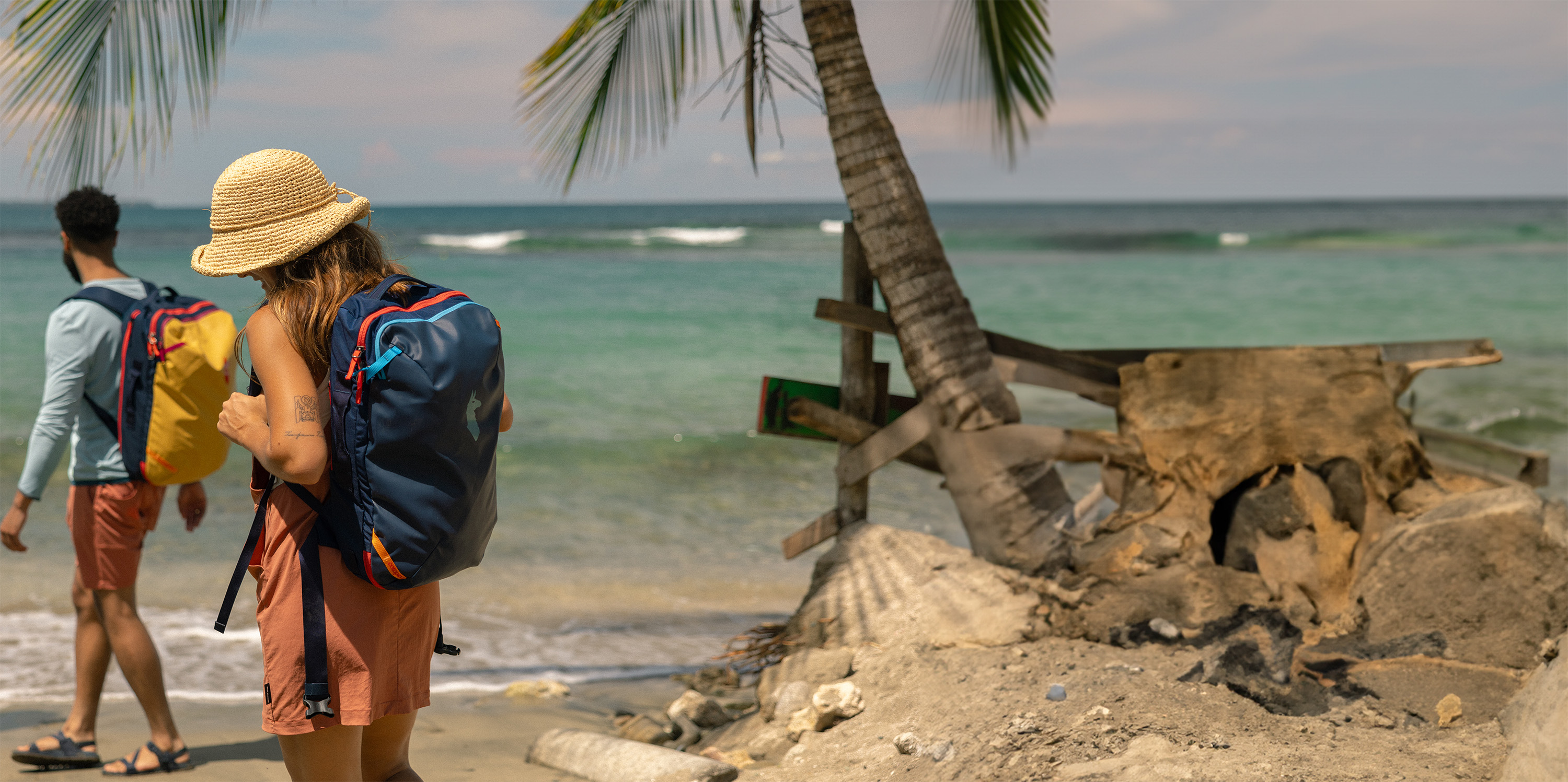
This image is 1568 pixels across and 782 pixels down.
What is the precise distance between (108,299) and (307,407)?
227cm

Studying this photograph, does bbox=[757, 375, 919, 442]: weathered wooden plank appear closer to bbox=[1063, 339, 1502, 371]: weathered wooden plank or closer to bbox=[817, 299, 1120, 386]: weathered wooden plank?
bbox=[817, 299, 1120, 386]: weathered wooden plank

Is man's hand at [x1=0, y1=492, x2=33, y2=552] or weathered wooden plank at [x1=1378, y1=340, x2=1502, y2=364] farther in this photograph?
weathered wooden plank at [x1=1378, y1=340, x2=1502, y2=364]

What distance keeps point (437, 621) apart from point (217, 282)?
26339 millimetres

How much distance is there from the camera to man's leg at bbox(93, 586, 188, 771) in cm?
346

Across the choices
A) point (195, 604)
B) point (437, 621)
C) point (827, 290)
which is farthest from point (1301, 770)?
point (827, 290)

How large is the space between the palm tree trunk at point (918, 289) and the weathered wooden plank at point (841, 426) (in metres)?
0.28

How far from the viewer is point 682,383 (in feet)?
45.1

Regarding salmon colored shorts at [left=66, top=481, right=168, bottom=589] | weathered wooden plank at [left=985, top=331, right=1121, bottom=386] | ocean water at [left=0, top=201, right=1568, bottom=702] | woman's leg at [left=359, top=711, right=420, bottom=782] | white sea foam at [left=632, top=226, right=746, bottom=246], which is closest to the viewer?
woman's leg at [left=359, top=711, right=420, bottom=782]

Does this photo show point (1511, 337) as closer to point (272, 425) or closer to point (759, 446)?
point (759, 446)

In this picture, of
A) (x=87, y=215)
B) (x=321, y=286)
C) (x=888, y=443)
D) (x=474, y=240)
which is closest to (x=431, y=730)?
(x=888, y=443)

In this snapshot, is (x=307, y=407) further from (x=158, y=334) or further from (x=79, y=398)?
(x=79, y=398)

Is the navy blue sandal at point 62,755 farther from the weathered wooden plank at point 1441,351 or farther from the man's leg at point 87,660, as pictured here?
the weathered wooden plank at point 1441,351

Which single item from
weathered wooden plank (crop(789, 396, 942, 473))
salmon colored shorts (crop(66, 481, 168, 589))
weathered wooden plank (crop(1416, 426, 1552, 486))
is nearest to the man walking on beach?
salmon colored shorts (crop(66, 481, 168, 589))

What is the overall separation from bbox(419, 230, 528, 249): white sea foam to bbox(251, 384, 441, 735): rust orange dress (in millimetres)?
36377
